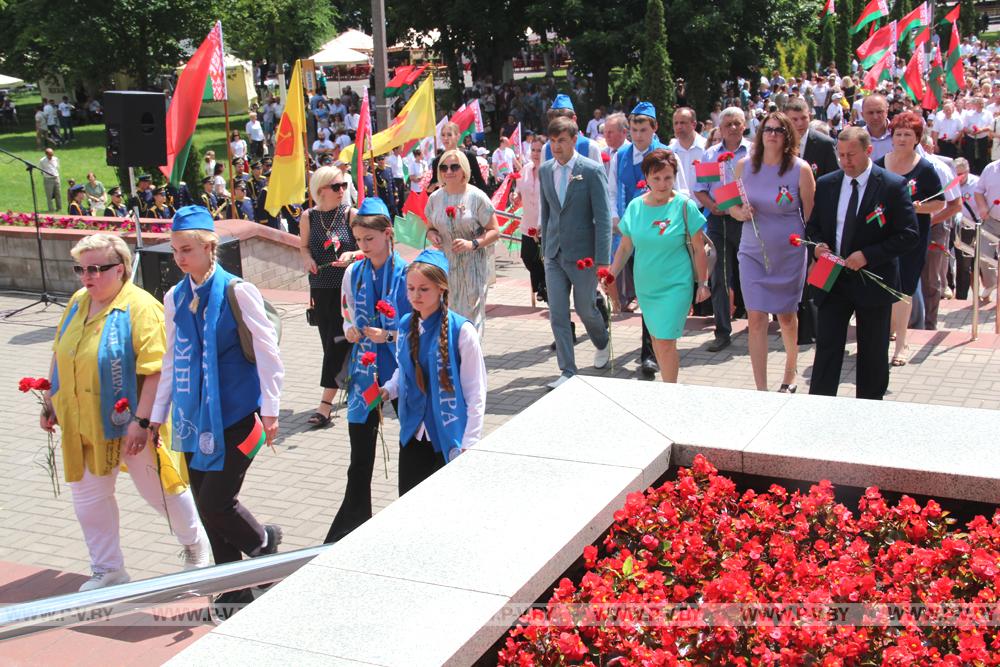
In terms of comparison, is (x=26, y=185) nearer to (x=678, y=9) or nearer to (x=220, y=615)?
(x=678, y=9)

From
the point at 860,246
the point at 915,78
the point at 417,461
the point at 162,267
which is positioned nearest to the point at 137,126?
the point at 162,267

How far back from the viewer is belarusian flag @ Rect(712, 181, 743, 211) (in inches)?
304

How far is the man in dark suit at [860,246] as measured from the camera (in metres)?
6.91

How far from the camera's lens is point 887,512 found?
12.9 ft

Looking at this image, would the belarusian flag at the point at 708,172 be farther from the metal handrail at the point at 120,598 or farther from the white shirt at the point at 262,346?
the metal handrail at the point at 120,598

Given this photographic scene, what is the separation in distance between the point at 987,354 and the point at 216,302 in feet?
22.0

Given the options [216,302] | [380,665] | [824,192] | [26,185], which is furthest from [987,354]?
[26,185]

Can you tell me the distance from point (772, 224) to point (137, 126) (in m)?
5.90

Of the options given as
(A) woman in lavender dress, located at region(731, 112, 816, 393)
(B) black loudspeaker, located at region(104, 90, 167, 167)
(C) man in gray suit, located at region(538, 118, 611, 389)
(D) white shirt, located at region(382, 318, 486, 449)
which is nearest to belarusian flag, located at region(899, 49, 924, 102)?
(C) man in gray suit, located at region(538, 118, 611, 389)

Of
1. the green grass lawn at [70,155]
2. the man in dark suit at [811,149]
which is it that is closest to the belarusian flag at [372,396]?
the man in dark suit at [811,149]

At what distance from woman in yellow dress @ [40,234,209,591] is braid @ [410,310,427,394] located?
4.65 feet

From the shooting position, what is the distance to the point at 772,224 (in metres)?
7.73

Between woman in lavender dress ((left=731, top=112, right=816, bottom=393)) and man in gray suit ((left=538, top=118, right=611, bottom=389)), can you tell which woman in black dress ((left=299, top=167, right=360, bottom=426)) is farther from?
woman in lavender dress ((left=731, top=112, right=816, bottom=393))

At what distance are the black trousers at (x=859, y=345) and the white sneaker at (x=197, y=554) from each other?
3807 millimetres
